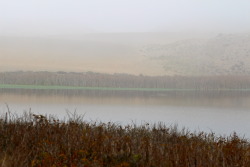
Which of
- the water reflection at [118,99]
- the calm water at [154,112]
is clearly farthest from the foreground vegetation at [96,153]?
the water reflection at [118,99]

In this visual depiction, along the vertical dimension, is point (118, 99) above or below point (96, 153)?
below

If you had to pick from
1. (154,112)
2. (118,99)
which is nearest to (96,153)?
(154,112)

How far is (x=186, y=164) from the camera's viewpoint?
8.05m

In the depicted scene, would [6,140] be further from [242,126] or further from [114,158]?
[242,126]

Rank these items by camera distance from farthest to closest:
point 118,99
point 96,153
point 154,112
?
point 118,99, point 154,112, point 96,153

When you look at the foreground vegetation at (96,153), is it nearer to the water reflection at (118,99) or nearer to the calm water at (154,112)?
the calm water at (154,112)

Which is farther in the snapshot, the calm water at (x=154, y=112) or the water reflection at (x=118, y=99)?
the water reflection at (x=118, y=99)

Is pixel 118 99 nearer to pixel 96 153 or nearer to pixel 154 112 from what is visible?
pixel 154 112

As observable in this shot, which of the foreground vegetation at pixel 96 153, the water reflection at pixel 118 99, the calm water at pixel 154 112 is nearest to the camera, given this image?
the foreground vegetation at pixel 96 153

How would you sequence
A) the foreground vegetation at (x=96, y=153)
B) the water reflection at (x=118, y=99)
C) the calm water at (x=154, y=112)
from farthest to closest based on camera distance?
the water reflection at (x=118, y=99)
the calm water at (x=154, y=112)
the foreground vegetation at (x=96, y=153)

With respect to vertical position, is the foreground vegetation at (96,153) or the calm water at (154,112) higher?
the foreground vegetation at (96,153)

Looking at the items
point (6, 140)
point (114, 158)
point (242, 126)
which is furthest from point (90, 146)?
point (242, 126)

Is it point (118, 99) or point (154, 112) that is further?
point (118, 99)

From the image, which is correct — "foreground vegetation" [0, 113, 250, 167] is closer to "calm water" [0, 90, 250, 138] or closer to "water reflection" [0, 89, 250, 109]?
"calm water" [0, 90, 250, 138]
